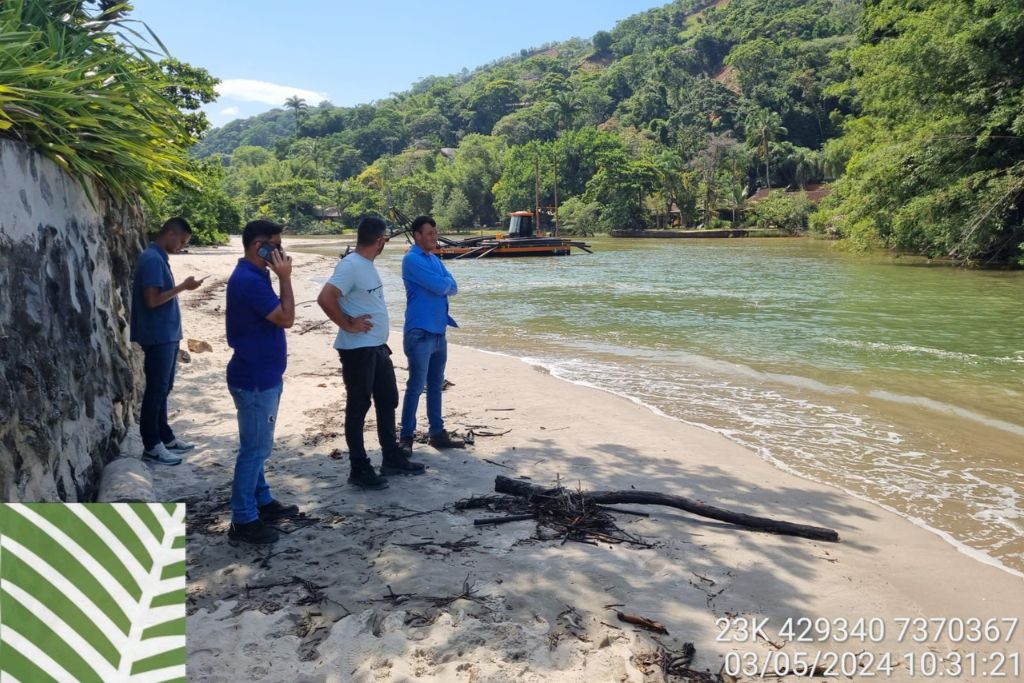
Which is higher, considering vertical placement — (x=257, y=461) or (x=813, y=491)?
(x=257, y=461)

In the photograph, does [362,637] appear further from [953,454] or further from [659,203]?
[659,203]

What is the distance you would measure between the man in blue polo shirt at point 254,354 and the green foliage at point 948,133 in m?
24.0

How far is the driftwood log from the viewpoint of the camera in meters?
4.07

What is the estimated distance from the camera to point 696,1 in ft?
607

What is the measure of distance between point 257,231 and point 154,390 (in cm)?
183

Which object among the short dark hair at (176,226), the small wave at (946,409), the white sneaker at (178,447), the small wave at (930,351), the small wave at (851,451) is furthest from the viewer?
the small wave at (930,351)

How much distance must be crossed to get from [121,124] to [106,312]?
1.24m

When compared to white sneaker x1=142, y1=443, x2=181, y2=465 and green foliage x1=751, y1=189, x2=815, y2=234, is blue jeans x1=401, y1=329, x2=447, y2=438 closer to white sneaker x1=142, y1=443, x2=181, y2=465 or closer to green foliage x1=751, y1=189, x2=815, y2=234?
white sneaker x1=142, y1=443, x2=181, y2=465

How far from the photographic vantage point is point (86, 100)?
13.2ft

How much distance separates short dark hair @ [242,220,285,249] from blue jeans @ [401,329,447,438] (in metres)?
1.67

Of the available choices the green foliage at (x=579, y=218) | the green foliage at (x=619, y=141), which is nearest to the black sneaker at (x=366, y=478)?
the green foliage at (x=619, y=141)

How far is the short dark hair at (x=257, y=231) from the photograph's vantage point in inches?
147

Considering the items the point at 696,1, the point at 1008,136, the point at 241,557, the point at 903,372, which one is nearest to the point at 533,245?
the point at 1008,136

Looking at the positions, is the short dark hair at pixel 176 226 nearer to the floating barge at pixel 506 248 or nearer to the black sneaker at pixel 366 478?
the black sneaker at pixel 366 478
